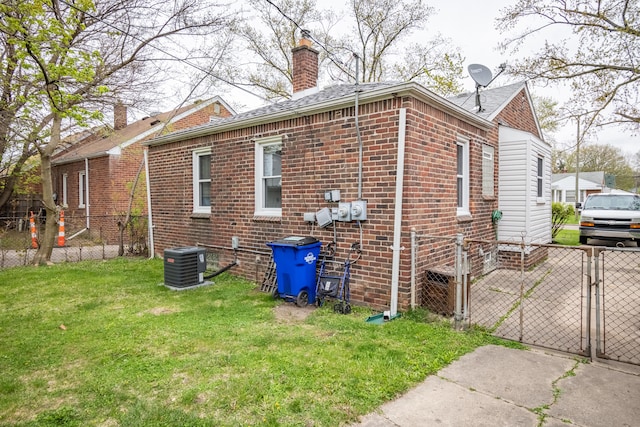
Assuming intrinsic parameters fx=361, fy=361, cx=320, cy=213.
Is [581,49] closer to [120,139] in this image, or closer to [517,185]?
[517,185]

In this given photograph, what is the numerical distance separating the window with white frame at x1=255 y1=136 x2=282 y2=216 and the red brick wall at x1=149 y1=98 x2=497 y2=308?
6.1 inches

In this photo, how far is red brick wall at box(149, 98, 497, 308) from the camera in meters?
5.22

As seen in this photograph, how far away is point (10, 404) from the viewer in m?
2.92

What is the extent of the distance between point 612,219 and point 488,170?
6451 mm

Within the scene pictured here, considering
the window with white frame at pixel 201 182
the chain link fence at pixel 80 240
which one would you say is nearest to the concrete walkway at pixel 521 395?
the window with white frame at pixel 201 182

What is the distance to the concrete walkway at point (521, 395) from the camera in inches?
105

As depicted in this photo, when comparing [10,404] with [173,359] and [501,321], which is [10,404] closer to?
[173,359]

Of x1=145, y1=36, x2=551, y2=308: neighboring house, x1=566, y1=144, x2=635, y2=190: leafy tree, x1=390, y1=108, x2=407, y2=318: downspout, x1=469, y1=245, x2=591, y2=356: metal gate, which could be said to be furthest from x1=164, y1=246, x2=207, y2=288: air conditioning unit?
x1=566, y1=144, x2=635, y2=190: leafy tree

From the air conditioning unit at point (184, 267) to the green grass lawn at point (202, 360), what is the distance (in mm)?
731

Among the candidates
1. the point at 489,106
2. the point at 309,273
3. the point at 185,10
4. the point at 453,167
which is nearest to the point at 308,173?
the point at 309,273

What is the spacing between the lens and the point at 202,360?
3.64m

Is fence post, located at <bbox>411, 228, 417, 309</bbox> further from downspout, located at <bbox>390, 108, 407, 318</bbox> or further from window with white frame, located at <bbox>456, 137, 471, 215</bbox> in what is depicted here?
window with white frame, located at <bbox>456, 137, 471, 215</bbox>

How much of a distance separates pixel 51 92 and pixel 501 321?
8.10 meters

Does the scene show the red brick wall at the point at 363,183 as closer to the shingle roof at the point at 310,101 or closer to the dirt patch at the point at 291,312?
the shingle roof at the point at 310,101
